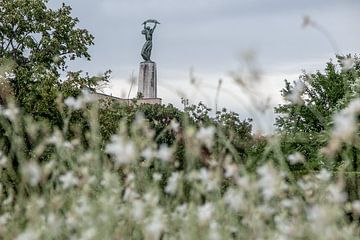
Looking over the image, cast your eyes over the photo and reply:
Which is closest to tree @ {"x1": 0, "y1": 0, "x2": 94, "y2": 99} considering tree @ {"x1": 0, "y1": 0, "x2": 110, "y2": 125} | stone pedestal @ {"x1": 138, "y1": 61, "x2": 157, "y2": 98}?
tree @ {"x1": 0, "y1": 0, "x2": 110, "y2": 125}

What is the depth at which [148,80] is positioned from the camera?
3684 cm

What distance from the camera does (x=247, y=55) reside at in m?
4.37

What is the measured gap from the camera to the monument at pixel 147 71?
36688mm

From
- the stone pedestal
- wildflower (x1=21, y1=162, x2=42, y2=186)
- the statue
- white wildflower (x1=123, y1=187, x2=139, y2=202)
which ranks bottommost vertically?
white wildflower (x1=123, y1=187, x2=139, y2=202)

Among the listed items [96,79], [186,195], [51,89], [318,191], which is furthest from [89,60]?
[318,191]

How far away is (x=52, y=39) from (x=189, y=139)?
55.7 ft

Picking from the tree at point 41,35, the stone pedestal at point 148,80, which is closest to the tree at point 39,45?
the tree at point 41,35

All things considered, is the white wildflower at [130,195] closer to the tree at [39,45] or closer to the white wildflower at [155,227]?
the white wildflower at [155,227]

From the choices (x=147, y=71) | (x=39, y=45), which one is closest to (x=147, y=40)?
(x=147, y=71)

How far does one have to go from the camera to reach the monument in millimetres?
36688

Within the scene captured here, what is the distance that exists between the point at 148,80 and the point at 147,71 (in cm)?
86

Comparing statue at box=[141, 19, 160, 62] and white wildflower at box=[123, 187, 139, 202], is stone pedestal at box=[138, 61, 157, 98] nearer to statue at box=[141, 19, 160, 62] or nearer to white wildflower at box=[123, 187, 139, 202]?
statue at box=[141, 19, 160, 62]

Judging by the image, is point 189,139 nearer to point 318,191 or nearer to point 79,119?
point 318,191

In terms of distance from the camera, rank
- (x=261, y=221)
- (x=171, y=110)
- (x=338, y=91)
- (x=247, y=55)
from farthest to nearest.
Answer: (x=338, y=91)
(x=171, y=110)
(x=247, y=55)
(x=261, y=221)
